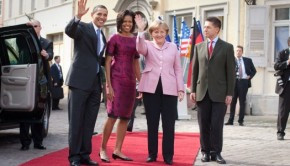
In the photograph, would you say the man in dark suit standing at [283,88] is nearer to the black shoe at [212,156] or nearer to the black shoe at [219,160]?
the black shoe at [212,156]

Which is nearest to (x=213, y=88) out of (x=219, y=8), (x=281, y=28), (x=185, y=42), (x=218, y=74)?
(x=218, y=74)

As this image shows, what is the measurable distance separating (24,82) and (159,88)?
2.24 metres

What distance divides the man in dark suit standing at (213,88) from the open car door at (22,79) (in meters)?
2.51

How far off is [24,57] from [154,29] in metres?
2.35

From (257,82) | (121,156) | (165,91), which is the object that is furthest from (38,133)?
(257,82)

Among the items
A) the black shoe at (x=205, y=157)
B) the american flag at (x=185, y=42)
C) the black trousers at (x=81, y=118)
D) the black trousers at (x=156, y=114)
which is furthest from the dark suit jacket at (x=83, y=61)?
the american flag at (x=185, y=42)

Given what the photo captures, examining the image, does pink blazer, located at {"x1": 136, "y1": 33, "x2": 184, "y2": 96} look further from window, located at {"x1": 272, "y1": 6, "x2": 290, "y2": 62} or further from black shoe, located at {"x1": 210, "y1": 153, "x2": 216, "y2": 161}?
window, located at {"x1": 272, "y1": 6, "x2": 290, "y2": 62}

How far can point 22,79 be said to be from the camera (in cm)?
794

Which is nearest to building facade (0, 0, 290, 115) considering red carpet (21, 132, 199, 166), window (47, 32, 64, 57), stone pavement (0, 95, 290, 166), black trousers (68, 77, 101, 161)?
stone pavement (0, 95, 290, 166)

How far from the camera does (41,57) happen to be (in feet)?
26.3

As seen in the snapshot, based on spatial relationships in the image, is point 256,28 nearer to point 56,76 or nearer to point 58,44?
point 56,76

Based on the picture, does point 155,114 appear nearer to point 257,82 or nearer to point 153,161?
point 153,161

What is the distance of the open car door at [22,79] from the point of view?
310 inches

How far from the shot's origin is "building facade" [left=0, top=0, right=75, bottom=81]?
91.8 ft
